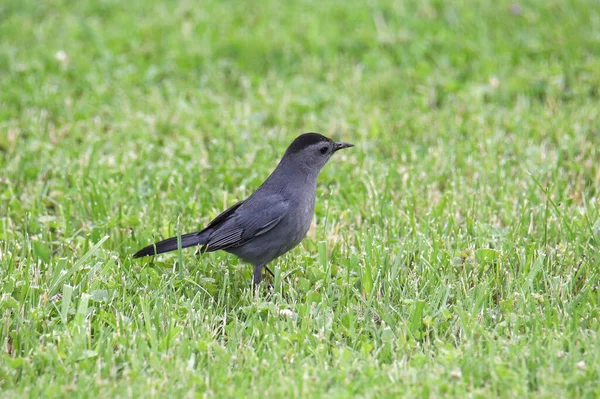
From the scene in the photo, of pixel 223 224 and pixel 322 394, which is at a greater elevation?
pixel 223 224

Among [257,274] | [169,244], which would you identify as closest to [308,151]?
[257,274]

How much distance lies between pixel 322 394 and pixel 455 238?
210 centimetres

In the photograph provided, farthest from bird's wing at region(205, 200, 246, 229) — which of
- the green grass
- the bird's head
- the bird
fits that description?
the bird's head

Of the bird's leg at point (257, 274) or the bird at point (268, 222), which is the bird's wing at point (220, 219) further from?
the bird's leg at point (257, 274)

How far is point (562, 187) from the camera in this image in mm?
5914

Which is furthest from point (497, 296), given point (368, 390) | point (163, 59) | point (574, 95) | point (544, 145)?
point (163, 59)

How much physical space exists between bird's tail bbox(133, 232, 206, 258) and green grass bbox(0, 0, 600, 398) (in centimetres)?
15

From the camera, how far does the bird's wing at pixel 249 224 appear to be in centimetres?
488

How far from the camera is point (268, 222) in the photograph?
4879 millimetres

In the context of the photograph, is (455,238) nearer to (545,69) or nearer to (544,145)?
(544,145)

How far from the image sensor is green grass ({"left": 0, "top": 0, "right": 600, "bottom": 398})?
3.84 m

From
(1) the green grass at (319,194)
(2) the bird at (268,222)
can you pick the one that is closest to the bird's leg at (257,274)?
(2) the bird at (268,222)

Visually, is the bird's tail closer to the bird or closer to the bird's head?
the bird

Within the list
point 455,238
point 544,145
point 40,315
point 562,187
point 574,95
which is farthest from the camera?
point 574,95
